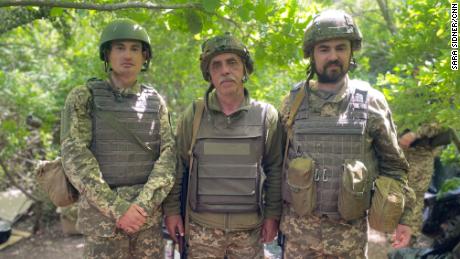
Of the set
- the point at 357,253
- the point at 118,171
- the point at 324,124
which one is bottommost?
the point at 357,253

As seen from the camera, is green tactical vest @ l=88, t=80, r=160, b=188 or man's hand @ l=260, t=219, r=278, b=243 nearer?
green tactical vest @ l=88, t=80, r=160, b=188

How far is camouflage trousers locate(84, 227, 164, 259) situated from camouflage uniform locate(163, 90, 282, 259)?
20 centimetres

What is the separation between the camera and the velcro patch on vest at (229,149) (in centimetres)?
262

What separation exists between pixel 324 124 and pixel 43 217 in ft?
17.7

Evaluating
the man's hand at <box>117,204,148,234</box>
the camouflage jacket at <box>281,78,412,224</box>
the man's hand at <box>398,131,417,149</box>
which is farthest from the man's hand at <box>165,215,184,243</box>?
the man's hand at <box>398,131,417,149</box>

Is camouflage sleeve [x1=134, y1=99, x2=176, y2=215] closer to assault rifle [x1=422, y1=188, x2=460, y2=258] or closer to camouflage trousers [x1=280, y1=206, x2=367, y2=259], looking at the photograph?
camouflage trousers [x1=280, y1=206, x2=367, y2=259]

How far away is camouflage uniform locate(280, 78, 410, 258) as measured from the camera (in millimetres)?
2490

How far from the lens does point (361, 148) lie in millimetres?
2471

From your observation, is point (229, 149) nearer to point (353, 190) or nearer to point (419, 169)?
point (353, 190)

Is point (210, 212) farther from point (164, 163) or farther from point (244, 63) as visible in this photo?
point (244, 63)

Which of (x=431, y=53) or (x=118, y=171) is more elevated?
(x=431, y=53)

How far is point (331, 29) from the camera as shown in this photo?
256 centimetres

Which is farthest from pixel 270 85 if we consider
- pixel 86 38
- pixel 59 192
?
pixel 86 38

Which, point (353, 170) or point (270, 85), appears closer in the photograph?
point (353, 170)
